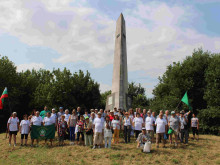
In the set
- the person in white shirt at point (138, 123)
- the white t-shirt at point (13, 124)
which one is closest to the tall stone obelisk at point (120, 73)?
the person in white shirt at point (138, 123)

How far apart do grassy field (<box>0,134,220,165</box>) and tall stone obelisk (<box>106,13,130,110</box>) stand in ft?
20.9

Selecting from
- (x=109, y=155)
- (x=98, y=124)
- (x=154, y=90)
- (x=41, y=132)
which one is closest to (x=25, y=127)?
(x=41, y=132)

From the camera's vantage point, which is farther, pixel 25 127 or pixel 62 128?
pixel 25 127

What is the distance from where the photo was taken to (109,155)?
32.8 feet

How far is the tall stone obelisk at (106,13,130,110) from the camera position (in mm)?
17797

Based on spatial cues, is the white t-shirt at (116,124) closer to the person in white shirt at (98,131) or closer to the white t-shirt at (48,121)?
the person in white shirt at (98,131)

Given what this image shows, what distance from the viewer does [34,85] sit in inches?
1435

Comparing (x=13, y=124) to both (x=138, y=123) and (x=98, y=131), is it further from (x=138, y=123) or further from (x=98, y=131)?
(x=138, y=123)

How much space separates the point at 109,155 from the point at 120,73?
903cm

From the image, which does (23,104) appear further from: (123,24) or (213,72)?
(213,72)

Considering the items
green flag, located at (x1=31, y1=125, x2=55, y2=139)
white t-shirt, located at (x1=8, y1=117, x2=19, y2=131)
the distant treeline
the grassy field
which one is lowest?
the grassy field

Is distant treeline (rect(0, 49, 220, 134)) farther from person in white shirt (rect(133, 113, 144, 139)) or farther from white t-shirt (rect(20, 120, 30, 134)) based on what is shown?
white t-shirt (rect(20, 120, 30, 134))

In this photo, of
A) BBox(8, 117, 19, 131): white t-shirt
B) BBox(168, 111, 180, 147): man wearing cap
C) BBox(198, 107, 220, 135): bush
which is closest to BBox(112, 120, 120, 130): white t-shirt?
BBox(168, 111, 180, 147): man wearing cap

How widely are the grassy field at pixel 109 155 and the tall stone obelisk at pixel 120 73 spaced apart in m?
6.37
